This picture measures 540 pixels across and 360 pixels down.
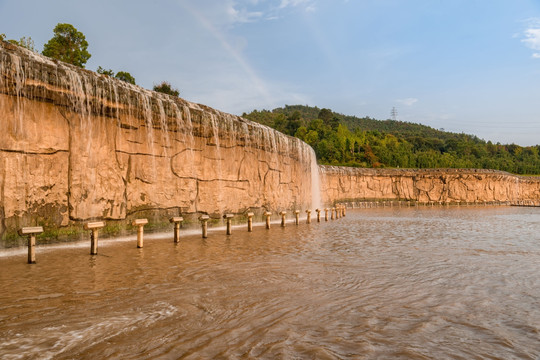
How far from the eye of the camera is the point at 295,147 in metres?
21.3

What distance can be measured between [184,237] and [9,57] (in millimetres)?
6407

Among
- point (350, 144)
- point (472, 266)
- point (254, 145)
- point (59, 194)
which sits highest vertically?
point (350, 144)

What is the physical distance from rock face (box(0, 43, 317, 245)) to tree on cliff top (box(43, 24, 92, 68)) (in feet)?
67.4

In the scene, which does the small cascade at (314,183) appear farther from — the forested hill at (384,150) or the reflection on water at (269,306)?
the forested hill at (384,150)

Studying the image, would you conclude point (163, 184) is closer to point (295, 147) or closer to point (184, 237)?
point (184, 237)

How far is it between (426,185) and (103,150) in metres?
42.4

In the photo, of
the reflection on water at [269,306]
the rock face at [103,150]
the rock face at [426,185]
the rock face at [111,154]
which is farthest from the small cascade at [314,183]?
the reflection on water at [269,306]

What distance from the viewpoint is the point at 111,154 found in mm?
10875

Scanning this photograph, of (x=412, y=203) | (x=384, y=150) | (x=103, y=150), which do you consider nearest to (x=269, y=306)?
(x=103, y=150)

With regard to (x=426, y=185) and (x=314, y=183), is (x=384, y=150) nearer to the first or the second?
(x=426, y=185)

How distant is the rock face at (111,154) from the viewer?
28.8 feet

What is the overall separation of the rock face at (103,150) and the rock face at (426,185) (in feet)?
84.1

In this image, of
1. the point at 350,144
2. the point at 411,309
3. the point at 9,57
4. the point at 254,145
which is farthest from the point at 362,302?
the point at 350,144

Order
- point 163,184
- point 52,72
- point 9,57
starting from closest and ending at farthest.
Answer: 1. point 9,57
2. point 52,72
3. point 163,184
